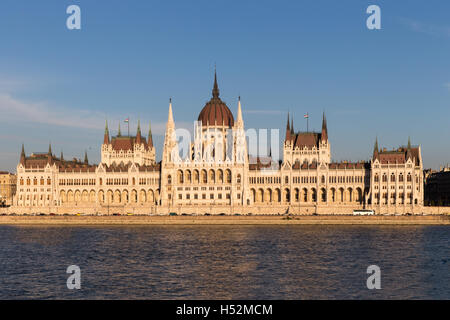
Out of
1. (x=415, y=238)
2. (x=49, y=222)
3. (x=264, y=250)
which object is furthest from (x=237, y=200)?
(x=264, y=250)

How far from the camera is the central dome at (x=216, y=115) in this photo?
153500 mm

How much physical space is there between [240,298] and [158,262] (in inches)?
736

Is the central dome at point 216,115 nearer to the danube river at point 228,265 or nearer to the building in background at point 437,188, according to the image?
the building in background at point 437,188

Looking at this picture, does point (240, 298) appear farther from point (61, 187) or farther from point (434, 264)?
point (61, 187)

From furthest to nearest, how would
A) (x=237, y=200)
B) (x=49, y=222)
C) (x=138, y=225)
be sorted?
(x=237, y=200) < (x=49, y=222) < (x=138, y=225)

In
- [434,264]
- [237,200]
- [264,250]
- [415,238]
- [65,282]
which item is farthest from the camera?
[237,200]

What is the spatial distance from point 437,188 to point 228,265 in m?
138

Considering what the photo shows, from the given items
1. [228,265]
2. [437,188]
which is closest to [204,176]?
[437,188]

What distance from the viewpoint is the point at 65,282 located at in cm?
4650

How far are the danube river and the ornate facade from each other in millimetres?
44651

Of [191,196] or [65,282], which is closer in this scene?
[65,282]

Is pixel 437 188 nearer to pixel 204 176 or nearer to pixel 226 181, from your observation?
pixel 226 181

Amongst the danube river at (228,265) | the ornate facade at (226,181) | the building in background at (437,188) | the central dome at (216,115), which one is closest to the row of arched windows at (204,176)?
the ornate facade at (226,181)

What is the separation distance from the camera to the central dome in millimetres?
153500
